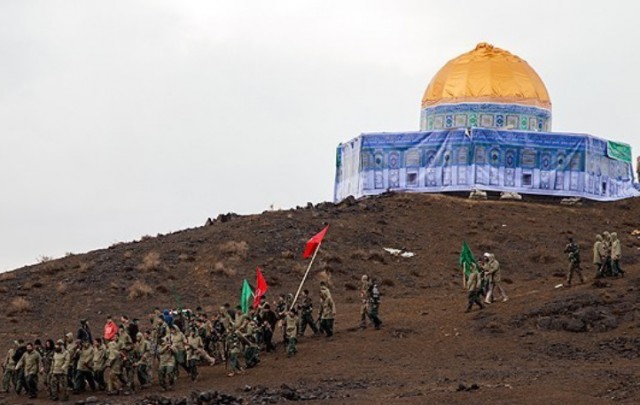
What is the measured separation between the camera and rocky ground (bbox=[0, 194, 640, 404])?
28906 mm

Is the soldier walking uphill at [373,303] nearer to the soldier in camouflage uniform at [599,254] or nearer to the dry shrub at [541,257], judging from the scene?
the soldier in camouflage uniform at [599,254]

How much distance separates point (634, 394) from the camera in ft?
86.1

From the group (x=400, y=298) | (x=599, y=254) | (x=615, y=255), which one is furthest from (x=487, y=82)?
(x=615, y=255)

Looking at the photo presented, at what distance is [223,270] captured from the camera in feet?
152

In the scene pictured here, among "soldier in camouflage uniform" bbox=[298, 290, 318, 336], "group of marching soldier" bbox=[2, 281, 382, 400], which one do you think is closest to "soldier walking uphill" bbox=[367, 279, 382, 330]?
"soldier in camouflage uniform" bbox=[298, 290, 318, 336]

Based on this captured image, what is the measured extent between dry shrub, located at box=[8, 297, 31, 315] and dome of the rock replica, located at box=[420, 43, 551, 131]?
2108cm

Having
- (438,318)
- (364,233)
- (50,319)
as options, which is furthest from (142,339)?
(364,233)

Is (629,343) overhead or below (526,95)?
below

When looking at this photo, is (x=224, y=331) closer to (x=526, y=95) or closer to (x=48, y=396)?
(x=48, y=396)

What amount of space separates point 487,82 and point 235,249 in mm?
15740

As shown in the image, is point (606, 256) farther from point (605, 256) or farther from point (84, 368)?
point (84, 368)

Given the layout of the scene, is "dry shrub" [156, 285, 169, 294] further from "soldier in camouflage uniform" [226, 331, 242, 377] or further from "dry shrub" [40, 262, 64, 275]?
"soldier in camouflage uniform" [226, 331, 242, 377]

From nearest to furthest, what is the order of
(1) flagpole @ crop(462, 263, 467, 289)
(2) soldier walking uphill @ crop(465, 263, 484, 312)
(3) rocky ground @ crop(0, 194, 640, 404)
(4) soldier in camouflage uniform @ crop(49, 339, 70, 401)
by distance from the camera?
1. (3) rocky ground @ crop(0, 194, 640, 404)
2. (4) soldier in camouflage uniform @ crop(49, 339, 70, 401)
3. (2) soldier walking uphill @ crop(465, 263, 484, 312)
4. (1) flagpole @ crop(462, 263, 467, 289)

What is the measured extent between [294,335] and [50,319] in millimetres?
11705
